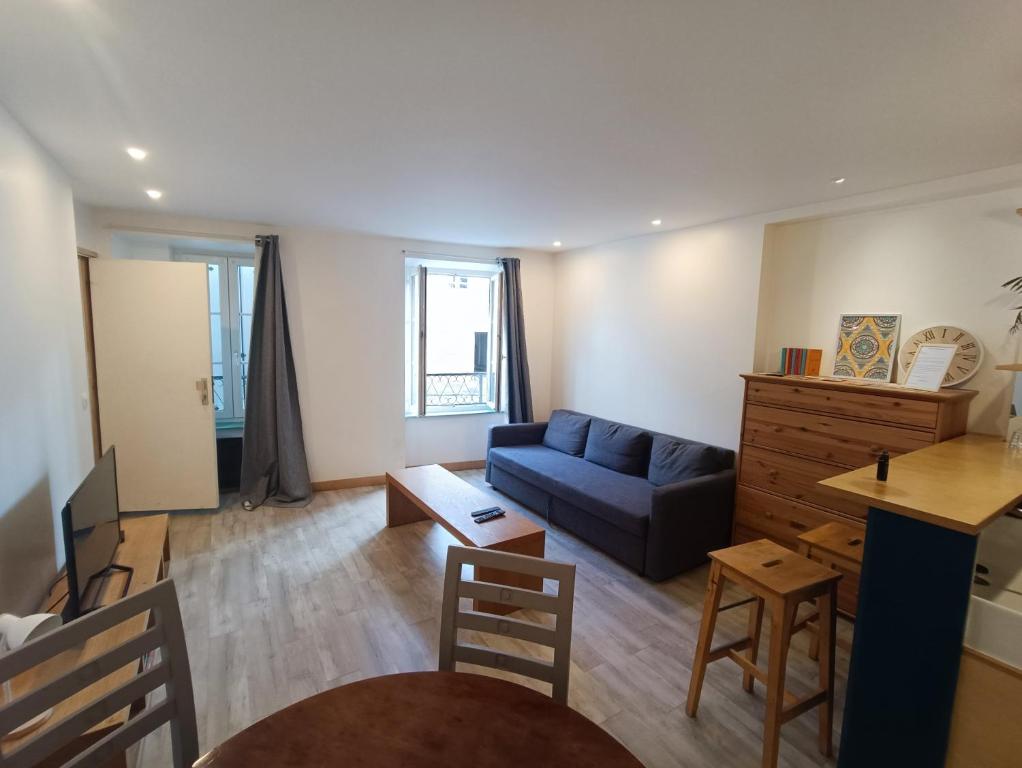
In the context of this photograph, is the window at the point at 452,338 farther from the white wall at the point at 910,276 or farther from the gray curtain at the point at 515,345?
the white wall at the point at 910,276

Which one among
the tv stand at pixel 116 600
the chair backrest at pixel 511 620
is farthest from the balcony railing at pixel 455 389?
the chair backrest at pixel 511 620

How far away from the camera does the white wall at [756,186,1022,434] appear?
8.14ft

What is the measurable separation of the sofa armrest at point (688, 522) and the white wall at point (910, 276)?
99 centimetres

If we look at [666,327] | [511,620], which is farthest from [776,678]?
[666,327]

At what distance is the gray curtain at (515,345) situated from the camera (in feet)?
17.2

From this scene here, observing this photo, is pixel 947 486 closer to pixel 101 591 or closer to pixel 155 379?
pixel 101 591

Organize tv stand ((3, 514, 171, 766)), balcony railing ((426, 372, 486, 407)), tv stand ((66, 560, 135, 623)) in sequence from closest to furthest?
1. tv stand ((3, 514, 171, 766))
2. tv stand ((66, 560, 135, 623))
3. balcony railing ((426, 372, 486, 407))

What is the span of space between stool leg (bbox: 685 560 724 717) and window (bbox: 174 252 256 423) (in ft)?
16.3

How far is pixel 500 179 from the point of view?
2.76 m

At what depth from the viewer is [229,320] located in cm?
527

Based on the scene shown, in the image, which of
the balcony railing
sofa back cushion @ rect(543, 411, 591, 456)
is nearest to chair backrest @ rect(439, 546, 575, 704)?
sofa back cushion @ rect(543, 411, 591, 456)

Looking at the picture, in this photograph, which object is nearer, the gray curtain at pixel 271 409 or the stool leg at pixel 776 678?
the stool leg at pixel 776 678

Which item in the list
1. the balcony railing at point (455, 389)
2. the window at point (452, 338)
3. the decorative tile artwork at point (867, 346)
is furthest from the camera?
the balcony railing at point (455, 389)

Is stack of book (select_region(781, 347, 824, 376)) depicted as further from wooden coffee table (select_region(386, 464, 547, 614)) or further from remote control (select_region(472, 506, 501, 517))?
remote control (select_region(472, 506, 501, 517))
